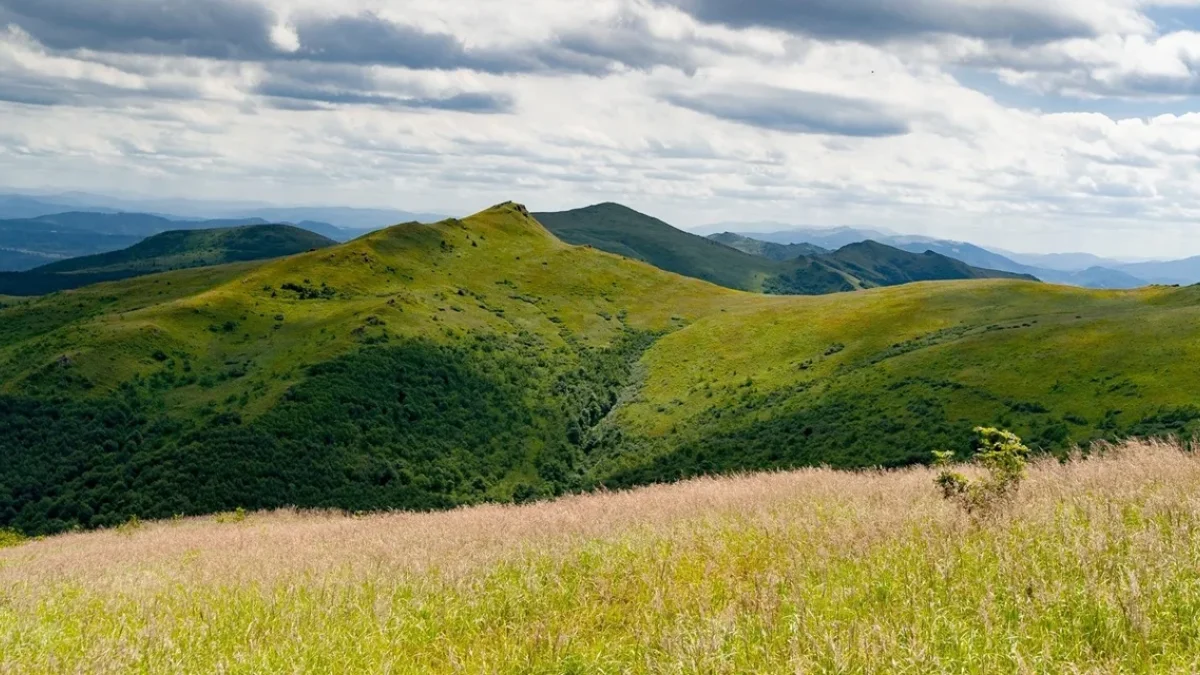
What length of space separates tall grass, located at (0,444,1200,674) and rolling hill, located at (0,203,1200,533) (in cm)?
5468

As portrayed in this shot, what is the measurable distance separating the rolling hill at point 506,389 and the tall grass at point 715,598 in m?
54.7

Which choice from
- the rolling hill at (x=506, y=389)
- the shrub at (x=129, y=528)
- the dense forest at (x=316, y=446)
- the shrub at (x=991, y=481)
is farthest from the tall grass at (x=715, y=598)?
the dense forest at (x=316, y=446)

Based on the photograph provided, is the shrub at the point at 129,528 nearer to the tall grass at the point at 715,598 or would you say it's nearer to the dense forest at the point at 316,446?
the tall grass at the point at 715,598

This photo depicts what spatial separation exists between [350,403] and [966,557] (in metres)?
102

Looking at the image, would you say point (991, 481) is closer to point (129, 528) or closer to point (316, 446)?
point (129, 528)

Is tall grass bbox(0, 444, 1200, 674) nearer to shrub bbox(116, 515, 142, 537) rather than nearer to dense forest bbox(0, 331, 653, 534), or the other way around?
shrub bbox(116, 515, 142, 537)

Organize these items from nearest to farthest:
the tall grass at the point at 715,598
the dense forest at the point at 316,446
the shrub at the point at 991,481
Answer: the tall grass at the point at 715,598, the shrub at the point at 991,481, the dense forest at the point at 316,446

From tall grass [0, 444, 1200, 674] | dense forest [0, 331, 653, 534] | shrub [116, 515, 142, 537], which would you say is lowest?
dense forest [0, 331, 653, 534]

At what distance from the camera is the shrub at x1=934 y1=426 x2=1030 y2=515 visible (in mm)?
9711

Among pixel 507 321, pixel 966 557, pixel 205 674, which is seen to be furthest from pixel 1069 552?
pixel 507 321

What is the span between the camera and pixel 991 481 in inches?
415

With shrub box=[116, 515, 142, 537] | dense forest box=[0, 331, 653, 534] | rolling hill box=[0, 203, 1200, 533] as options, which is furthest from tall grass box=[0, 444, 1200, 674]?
dense forest box=[0, 331, 653, 534]

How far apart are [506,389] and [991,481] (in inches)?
4233

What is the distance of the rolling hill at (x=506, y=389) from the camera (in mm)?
74062
